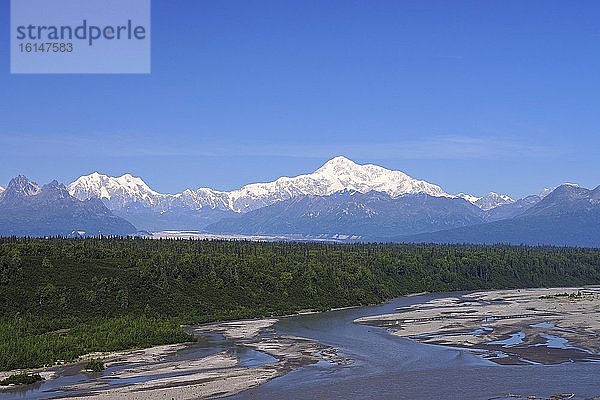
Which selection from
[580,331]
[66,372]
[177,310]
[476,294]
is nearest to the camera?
[66,372]

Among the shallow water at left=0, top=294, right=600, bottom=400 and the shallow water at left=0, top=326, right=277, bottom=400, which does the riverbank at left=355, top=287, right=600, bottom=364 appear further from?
the shallow water at left=0, top=326, right=277, bottom=400

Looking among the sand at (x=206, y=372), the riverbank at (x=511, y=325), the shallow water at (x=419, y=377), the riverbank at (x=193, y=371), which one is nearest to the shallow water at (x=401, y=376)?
the shallow water at (x=419, y=377)

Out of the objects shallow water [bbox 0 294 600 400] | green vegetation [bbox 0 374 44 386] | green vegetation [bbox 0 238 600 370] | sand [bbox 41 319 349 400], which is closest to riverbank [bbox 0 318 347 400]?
sand [bbox 41 319 349 400]

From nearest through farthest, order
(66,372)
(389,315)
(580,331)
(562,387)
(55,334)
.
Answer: (562,387) < (66,372) < (55,334) < (580,331) < (389,315)

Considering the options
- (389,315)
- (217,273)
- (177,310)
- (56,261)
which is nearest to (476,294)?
(389,315)

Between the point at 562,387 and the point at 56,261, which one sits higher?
the point at 56,261

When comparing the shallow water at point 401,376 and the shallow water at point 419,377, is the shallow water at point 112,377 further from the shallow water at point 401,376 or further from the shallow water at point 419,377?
the shallow water at point 419,377

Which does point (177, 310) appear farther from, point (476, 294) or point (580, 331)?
point (476, 294)
